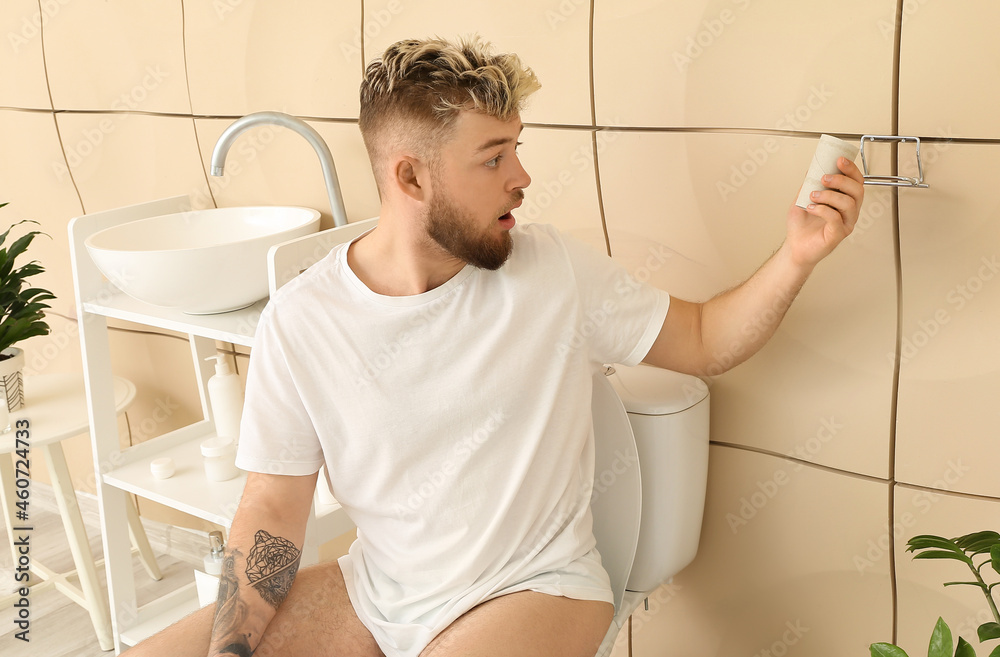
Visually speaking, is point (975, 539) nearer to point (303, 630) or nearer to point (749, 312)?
point (749, 312)

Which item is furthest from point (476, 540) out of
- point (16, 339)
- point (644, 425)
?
point (16, 339)

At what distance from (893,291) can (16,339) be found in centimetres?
181

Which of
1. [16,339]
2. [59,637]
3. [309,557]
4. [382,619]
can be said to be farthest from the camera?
[59,637]

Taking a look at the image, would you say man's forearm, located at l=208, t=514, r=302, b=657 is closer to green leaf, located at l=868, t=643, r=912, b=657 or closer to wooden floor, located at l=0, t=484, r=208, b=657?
green leaf, located at l=868, t=643, r=912, b=657

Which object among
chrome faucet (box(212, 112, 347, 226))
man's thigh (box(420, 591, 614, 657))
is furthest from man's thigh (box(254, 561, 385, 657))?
chrome faucet (box(212, 112, 347, 226))

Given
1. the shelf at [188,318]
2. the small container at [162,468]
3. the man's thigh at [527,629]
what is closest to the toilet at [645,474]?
the man's thigh at [527,629]

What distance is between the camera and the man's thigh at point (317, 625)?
45.9 inches

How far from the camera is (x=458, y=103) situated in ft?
3.58

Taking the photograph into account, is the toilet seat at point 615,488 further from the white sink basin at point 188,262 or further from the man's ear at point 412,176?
the white sink basin at point 188,262

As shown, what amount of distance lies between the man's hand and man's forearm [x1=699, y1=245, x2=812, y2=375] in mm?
21

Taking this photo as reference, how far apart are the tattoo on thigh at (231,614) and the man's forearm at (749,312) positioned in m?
0.71

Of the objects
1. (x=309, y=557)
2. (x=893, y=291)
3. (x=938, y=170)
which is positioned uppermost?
(x=938, y=170)

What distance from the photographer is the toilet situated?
125cm

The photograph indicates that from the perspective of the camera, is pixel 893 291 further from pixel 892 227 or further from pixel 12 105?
pixel 12 105
